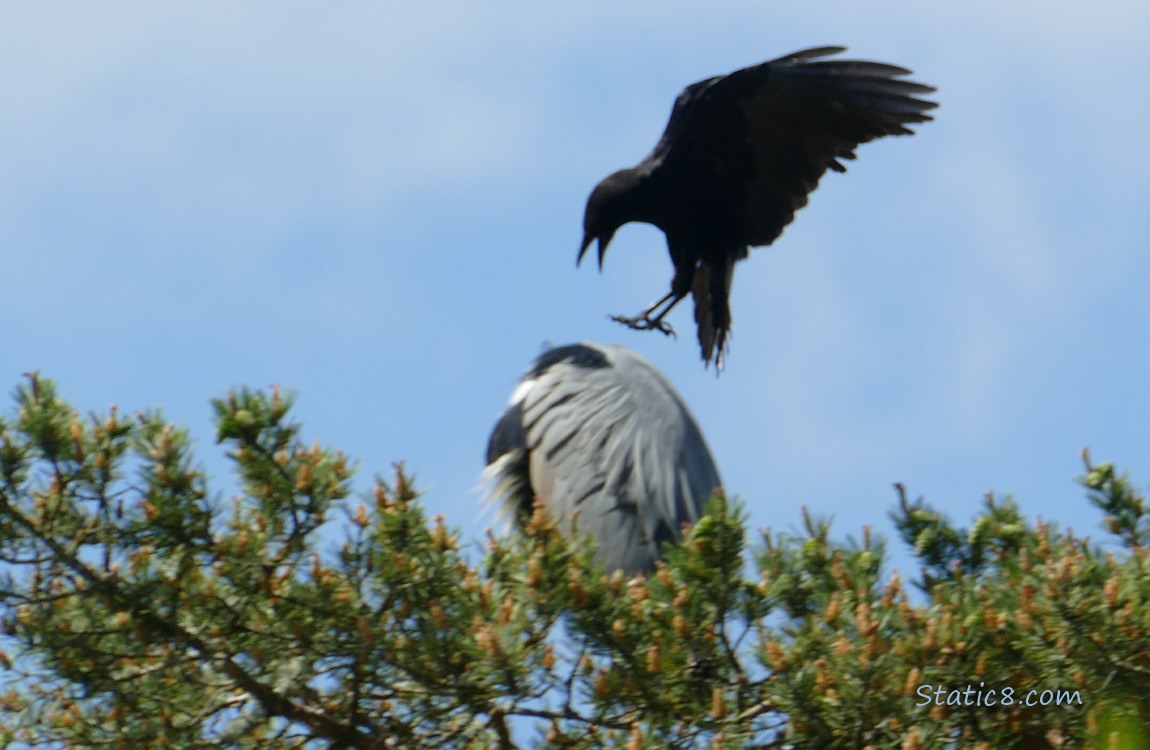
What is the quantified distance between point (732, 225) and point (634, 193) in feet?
1.25

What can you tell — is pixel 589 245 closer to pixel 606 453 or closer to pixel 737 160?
pixel 737 160

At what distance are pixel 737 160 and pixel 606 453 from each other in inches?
66.6

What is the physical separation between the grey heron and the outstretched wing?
1223 millimetres

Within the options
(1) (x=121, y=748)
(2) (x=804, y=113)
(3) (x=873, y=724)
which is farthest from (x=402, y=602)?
(2) (x=804, y=113)

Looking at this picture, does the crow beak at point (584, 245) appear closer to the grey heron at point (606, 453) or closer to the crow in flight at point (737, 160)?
the crow in flight at point (737, 160)

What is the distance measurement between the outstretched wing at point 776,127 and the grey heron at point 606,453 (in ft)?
4.01

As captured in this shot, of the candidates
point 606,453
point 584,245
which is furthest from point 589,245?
point 606,453

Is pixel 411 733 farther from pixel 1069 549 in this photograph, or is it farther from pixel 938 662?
pixel 1069 549

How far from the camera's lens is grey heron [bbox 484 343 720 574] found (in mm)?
3820

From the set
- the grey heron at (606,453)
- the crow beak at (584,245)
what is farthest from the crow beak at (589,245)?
the grey heron at (606,453)

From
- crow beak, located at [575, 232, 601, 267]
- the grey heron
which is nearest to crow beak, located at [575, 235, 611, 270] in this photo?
crow beak, located at [575, 232, 601, 267]

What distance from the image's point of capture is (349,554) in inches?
106

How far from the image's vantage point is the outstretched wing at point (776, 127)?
4957 mm

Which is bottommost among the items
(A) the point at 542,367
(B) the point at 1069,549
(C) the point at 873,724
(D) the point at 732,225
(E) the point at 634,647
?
(C) the point at 873,724
